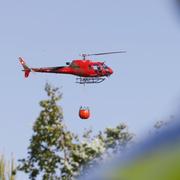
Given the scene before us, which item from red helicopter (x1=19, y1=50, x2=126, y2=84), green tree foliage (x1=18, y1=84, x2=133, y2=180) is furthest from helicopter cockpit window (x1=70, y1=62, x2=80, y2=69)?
green tree foliage (x1=18, y1=84, x2=133, y2=180)

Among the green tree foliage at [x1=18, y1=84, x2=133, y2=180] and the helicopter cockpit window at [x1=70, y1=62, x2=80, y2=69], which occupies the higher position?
the helicopter cockpit window at [x1=70, y1=62, x2=80, y2=69]

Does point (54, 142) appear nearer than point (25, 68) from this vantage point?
Yes

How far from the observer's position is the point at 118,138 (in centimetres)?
1464

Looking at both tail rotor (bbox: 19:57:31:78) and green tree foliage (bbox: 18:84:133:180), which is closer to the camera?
green tree foliage (bbox: 18:84:133:180)

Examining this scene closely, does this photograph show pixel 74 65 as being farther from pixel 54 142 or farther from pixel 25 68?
pixel 54 142

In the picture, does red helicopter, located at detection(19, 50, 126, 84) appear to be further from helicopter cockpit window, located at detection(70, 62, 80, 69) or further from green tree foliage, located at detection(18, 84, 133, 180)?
green tree foliage, located at detection(18, 84, 133, 180)

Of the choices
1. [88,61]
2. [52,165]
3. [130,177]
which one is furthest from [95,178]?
[88,61]

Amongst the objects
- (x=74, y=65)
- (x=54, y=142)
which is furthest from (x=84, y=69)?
(x=54, y=142)

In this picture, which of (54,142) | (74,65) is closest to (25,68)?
(74,65)

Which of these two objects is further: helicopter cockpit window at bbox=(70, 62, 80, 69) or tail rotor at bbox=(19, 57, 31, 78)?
tail rotor at bbox=(19, 57, 31, 78)

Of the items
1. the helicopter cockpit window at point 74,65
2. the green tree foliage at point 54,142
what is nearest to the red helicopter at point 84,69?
the helicopter cockpit window at point 74,65

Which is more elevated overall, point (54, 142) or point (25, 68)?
point (25, 68)

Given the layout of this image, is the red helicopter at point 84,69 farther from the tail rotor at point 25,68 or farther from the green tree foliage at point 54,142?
the green tree foliage at point 54,142

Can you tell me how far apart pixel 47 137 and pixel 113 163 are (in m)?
14.2
